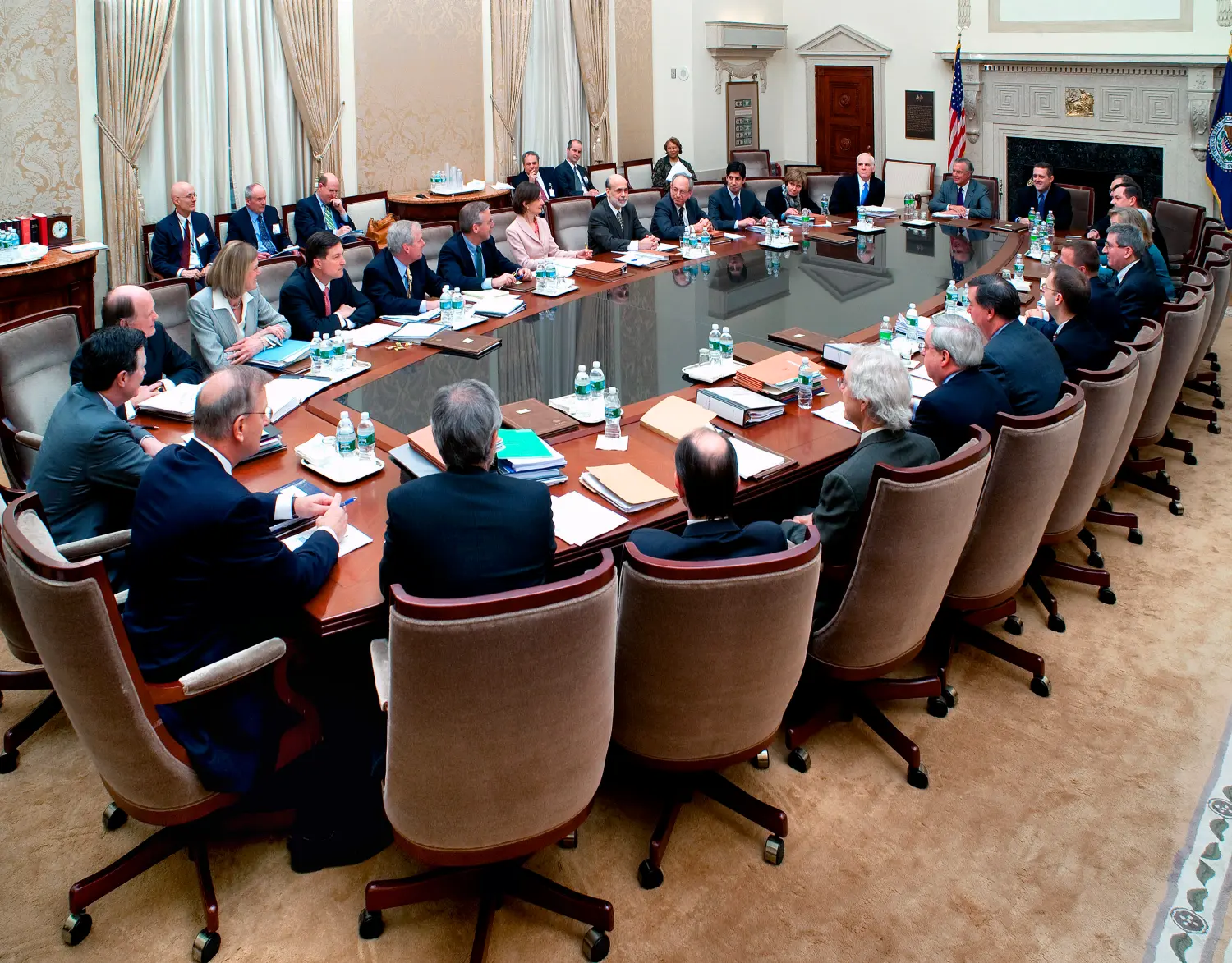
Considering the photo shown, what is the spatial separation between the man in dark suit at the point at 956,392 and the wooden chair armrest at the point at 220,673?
2020 mm

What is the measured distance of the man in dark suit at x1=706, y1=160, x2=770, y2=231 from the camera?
7.18 m

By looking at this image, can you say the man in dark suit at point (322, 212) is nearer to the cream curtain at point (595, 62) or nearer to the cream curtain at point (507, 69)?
the cream curtain at point (507, 69)

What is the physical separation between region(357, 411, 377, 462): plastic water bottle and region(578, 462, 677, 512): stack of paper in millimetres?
659

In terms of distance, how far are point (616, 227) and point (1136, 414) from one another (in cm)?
355

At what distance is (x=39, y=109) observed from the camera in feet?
21.2

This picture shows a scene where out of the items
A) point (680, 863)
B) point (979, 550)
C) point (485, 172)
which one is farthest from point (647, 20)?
point (680, 863)

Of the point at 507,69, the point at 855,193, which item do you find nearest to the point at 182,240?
the point at 507,69

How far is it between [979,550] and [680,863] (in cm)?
130

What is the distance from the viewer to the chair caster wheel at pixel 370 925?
7.75 feet

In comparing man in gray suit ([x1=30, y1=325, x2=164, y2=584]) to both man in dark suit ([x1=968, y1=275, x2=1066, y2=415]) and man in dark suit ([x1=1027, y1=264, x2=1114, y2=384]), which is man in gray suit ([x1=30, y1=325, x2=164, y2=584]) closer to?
man in dark suit ([x1=968, y1=275, x2=1066, y2=415])

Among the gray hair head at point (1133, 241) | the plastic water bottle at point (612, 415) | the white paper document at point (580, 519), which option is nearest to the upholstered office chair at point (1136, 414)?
the gray hair head at point (1133, 241)

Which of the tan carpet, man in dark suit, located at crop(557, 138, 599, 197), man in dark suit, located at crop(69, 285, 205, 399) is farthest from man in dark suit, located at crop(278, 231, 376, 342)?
man in dark suit, located at crop(557, 138, 599, 197)

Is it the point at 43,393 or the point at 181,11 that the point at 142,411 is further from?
the point at 181,11

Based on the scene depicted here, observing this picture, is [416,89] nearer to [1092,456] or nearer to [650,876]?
[1092,456]
